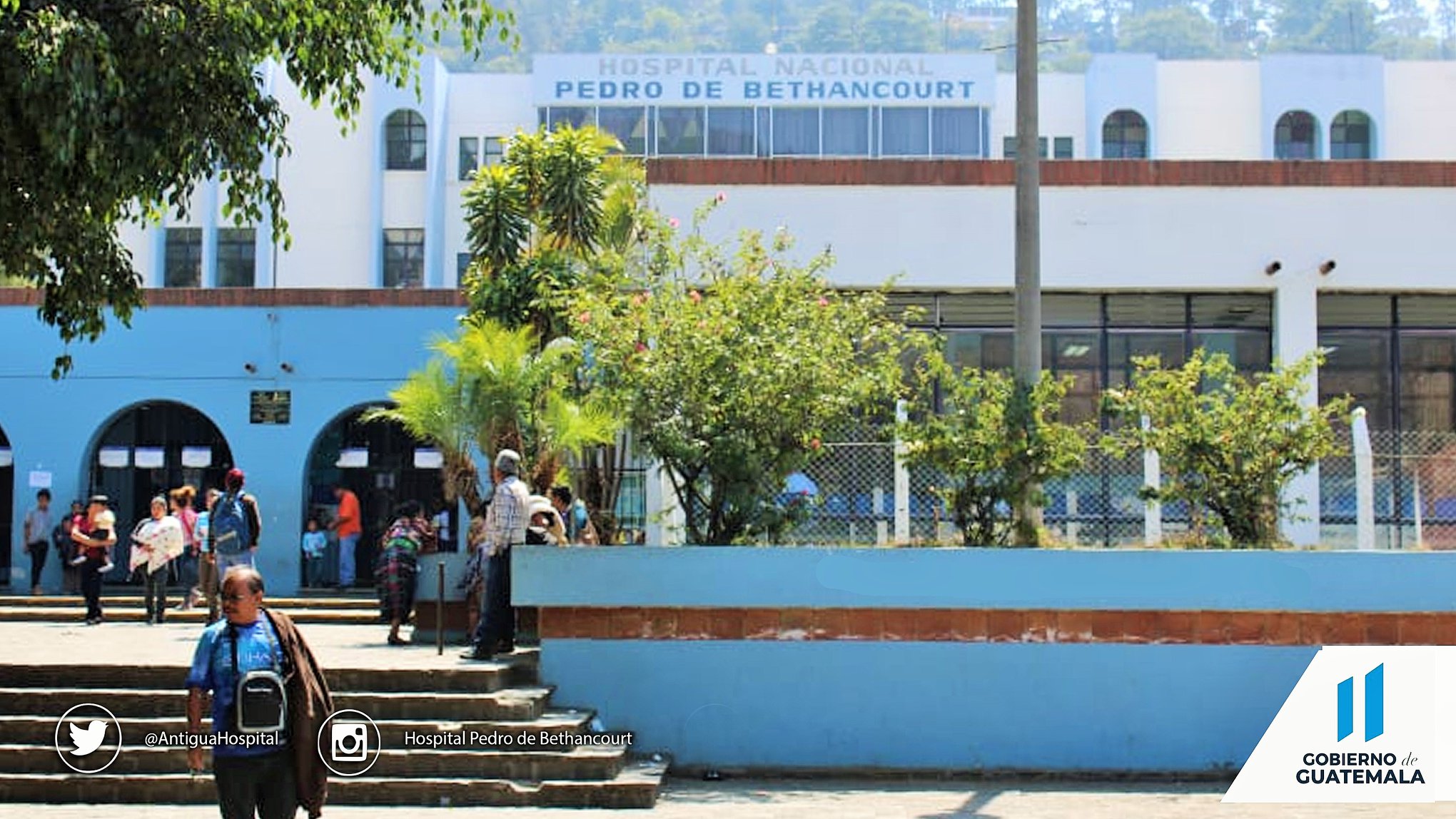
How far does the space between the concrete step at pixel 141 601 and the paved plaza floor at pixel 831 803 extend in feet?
21.5

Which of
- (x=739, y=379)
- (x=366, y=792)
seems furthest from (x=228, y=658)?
(x=739, y=379)

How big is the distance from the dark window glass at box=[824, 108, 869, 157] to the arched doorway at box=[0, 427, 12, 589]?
1210 inches

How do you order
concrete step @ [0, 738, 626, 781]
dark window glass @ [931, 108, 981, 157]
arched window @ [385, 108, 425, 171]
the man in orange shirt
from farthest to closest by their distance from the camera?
1. dark window glass @ [931, 108, 981, 157]
2. arched window @ [385, 108, 425, 171]
3. the man in orange shirt
4. concrete step @ [0, 738, 626, 781]

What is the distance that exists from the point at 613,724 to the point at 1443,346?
12.3m

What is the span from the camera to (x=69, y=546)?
866 inches

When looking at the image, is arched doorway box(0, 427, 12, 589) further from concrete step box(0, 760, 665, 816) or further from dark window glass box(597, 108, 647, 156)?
dark window glass box(597, 108, 647, 156)

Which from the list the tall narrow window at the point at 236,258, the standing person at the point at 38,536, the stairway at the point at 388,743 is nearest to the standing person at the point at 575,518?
the stairway at the point at 388,743

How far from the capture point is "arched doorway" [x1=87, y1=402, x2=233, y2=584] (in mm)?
23844

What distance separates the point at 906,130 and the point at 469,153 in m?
13.3

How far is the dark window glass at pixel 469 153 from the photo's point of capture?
4816 centimetres

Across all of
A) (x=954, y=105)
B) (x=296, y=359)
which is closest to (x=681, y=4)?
(x=954, y=105)

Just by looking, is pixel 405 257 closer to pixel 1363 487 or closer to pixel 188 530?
pixel 188 530

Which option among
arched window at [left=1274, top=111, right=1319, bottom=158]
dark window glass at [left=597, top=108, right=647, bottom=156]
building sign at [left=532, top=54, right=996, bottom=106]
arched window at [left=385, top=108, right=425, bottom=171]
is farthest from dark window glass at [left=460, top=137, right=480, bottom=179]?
arched window at [left=1274, top=111, right=1319, bottom=158]

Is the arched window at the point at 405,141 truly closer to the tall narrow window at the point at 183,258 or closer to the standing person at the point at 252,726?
the tall narrow window at the point at 183,258
